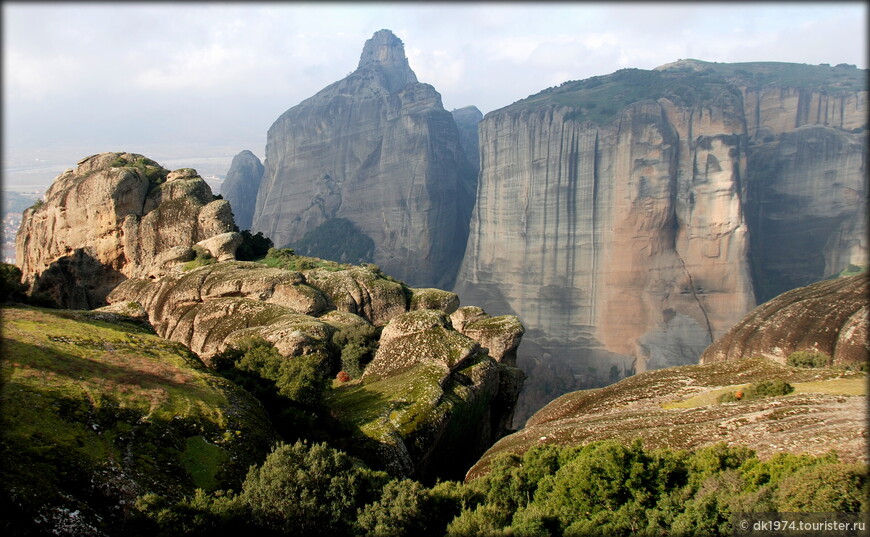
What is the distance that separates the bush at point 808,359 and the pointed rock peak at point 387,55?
13059cm

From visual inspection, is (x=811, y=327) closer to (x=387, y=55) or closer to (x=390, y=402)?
(x=390, y=402)

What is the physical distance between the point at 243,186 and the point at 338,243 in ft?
167

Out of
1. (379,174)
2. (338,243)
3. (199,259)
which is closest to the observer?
(199,259)

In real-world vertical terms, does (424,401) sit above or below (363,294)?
below

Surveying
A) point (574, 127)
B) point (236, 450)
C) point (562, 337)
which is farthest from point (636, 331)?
point (236, 450)

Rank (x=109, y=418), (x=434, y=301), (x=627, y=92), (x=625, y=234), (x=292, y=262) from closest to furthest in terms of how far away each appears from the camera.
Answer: (x=109, y=418), (x=434, y=301), (x=292, y=262), (x=625, y=234), (x=627, y=92)

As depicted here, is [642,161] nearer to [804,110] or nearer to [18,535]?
[804,110]

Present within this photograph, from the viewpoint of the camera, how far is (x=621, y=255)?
89750 millimetres

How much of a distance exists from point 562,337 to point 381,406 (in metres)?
77.5

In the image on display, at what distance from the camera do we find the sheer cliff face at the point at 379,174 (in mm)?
118625

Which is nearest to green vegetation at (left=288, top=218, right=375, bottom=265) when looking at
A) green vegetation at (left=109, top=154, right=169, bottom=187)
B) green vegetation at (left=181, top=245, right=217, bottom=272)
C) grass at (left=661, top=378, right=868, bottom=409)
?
green vegetation at (left=109, top=154, right=169, bottom=187)

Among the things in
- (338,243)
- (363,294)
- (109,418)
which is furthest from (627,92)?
(109,418)

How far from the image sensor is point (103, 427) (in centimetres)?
1049

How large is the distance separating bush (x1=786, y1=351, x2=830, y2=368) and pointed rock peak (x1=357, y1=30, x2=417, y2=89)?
13059cm
